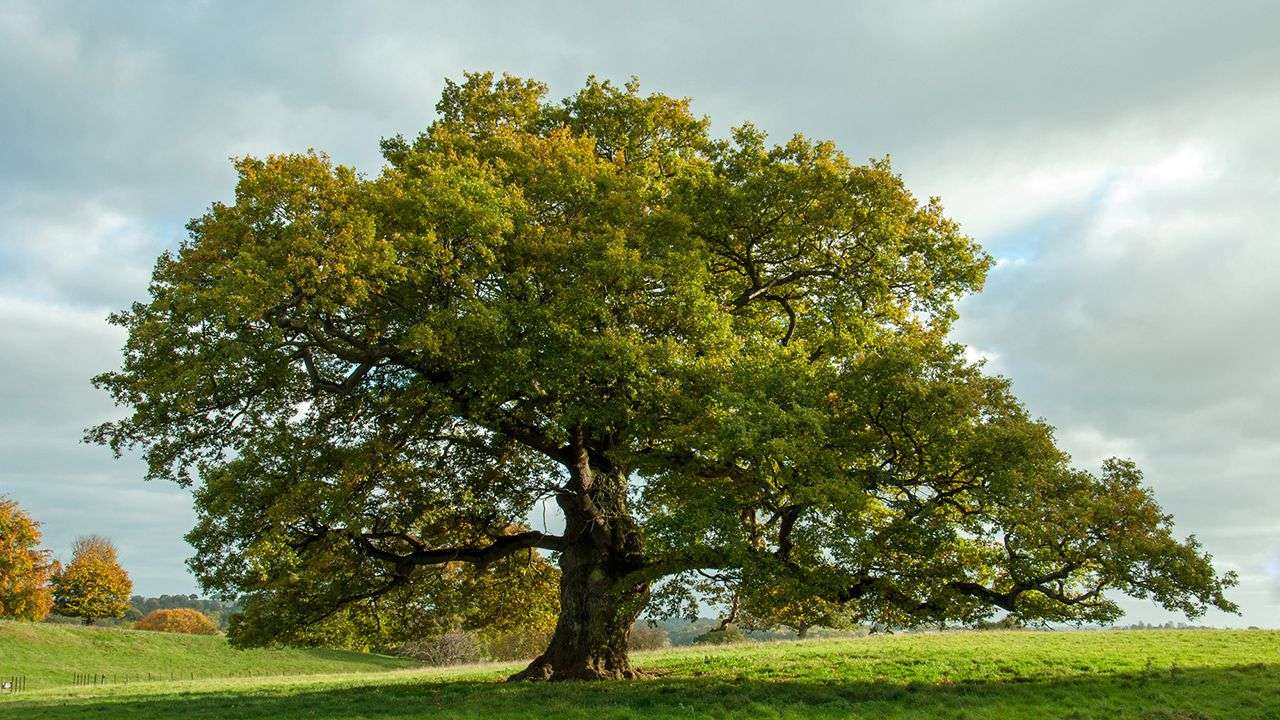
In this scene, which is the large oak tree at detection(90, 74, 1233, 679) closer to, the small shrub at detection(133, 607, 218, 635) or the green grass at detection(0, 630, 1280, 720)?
the green grass at detection(0, 630, 1280, 720)

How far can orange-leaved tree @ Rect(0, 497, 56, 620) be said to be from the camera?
61156 mm

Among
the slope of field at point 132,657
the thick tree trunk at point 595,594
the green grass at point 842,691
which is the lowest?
the slope of field at point 132,657

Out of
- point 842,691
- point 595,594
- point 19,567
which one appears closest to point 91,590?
point 19,567

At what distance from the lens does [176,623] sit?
311 ft

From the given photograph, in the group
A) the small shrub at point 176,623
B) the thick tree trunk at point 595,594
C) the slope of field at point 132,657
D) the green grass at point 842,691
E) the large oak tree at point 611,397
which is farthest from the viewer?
the small shrub at point 176,623

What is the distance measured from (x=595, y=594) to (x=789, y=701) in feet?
23.1

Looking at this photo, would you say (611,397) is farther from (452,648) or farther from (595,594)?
(452,648)

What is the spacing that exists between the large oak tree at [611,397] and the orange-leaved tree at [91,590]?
71.6 meters

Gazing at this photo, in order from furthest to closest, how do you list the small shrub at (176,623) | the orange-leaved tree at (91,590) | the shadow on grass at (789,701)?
the small shrub at (176,623), the orange-leaved tree at (91,590), the shadow on grass at (789,701)

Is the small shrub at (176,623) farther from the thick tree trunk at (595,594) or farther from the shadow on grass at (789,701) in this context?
the thick tree trunk at (595,594)

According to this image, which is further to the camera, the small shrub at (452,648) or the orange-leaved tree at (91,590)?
the orange-leaved tree at (91,590)

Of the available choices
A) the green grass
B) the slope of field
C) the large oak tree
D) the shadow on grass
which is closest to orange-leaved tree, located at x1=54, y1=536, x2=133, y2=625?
the slope of field

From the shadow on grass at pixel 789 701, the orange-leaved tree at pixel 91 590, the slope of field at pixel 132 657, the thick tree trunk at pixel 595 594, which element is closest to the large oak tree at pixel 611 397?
the thick tree trunk at pixel 595 594

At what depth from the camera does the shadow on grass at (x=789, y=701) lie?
17484 mm
